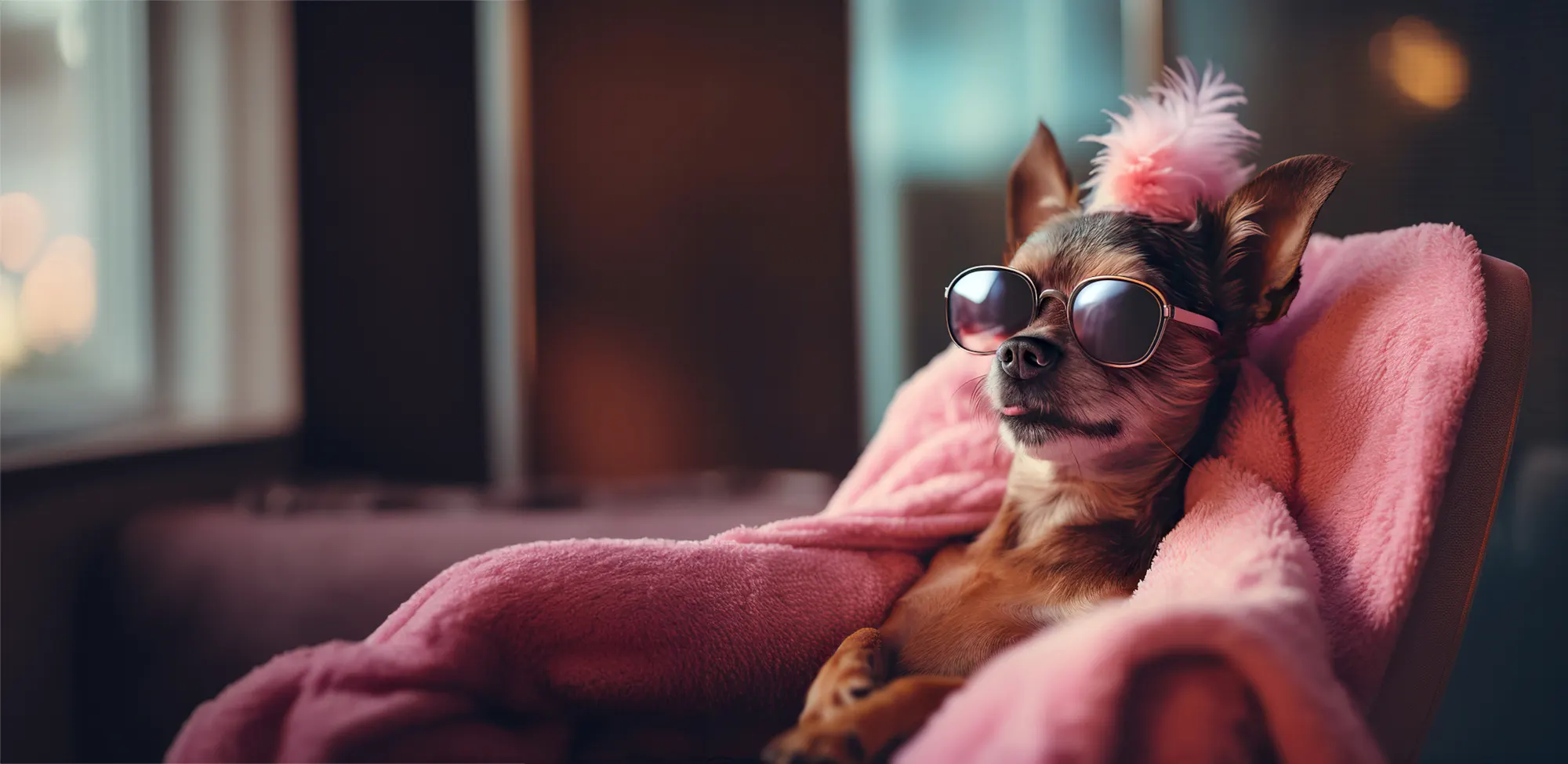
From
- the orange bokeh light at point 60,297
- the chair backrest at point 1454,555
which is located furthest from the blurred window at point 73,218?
the chair backrest at point 1454,555

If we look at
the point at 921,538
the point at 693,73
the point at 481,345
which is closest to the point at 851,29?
the point at 693,73

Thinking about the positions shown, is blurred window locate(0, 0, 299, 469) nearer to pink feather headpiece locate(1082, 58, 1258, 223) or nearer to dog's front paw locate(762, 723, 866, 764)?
dog's front paw locate(762, 723, 866, 764)

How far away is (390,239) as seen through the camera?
A: 3.41 meters

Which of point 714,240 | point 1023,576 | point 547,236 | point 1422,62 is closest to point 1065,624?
point 1023,576

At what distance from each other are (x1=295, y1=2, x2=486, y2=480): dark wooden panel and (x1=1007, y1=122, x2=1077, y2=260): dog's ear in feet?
9.31

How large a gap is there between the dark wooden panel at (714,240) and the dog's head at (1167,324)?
2612mm

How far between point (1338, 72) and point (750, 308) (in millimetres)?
2186

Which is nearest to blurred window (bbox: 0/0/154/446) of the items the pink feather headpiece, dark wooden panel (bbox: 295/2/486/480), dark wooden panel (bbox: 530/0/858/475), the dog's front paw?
dark wooden panel (bbox: 295/2/486/480)

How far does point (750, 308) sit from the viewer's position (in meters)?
3.58

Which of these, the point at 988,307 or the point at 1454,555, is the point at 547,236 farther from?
the point at 1454,555

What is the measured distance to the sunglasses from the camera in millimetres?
866

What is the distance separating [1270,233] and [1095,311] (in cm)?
22

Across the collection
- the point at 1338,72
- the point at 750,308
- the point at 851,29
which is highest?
the point at 851,29

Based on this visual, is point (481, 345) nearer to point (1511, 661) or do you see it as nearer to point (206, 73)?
point (206, 73)
